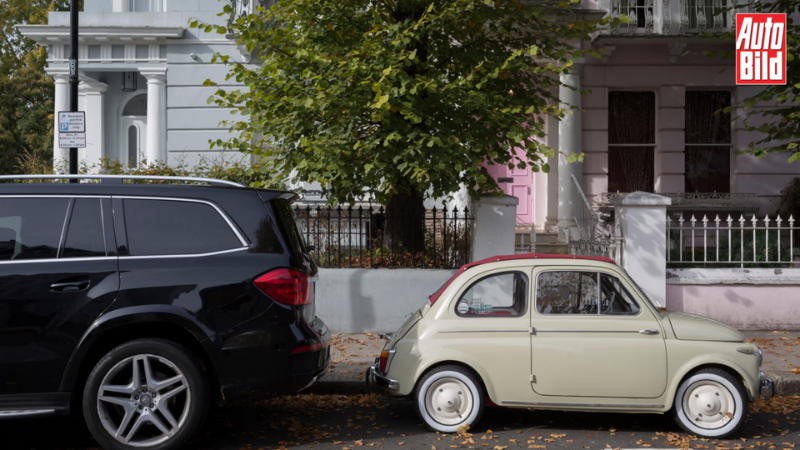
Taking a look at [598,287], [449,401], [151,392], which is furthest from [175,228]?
[598,287]

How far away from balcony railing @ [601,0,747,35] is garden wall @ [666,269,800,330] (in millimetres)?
6367

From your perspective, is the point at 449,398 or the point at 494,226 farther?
the point at 494,226

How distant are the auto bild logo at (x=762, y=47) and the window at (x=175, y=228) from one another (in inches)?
321

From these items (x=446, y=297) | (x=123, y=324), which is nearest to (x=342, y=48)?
(x=446, y=297)

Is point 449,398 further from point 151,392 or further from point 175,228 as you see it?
point 175,228

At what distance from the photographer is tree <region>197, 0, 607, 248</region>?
8.05 metres

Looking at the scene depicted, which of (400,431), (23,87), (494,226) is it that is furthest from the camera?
(23,87)

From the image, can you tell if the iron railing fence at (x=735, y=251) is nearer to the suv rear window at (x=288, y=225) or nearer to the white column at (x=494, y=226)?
the white column at (x=494, y=226)

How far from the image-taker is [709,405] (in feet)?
17.8

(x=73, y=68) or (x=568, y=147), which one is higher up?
(x=73, y=68)

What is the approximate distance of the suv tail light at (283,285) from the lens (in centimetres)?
495

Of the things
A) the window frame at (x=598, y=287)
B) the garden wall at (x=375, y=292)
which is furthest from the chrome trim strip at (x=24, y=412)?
the garden wall at (x=375, y=292)

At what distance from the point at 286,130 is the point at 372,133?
109cm

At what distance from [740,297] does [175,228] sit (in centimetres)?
801
